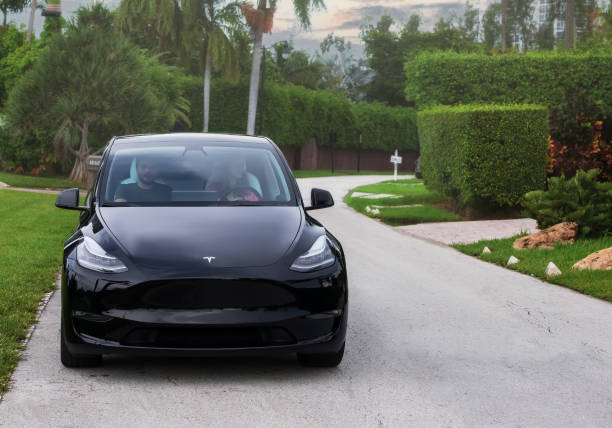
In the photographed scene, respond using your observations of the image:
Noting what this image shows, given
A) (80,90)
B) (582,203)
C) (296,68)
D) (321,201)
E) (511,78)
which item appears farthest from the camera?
(296,68)

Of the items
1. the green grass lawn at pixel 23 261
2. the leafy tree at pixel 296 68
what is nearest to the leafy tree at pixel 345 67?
the leafy tree at pixel 296 68

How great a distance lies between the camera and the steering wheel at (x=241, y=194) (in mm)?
6672

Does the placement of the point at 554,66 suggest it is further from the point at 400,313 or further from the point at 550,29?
the point at 550,29

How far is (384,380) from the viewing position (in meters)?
5.58

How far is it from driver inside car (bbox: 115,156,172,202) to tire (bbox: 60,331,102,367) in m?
1.28

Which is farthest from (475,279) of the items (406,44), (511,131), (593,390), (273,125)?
(406,44)

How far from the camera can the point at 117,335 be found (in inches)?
209

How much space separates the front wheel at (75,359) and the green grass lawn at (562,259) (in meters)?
5.56

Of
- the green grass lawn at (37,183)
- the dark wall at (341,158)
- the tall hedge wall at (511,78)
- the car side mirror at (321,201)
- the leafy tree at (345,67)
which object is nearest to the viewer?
the car side mirror at (321,201)

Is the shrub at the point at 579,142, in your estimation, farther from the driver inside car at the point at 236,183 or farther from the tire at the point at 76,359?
the tire at the point at 76,359

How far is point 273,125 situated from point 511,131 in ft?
125

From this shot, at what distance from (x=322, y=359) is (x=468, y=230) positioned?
11.2 m

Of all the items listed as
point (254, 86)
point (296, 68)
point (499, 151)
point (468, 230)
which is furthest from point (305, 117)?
point (468, 230)

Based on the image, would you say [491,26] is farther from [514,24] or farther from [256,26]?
[256,26]
